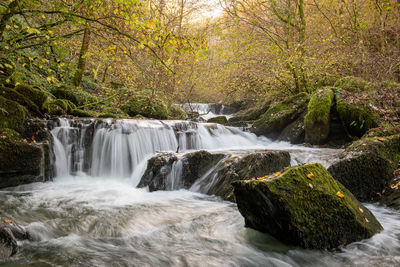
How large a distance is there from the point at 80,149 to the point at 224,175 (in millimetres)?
4659

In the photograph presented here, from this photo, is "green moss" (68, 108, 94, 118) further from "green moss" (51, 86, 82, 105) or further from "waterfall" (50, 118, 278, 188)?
"waterfall" (50, 118, 278, 188)

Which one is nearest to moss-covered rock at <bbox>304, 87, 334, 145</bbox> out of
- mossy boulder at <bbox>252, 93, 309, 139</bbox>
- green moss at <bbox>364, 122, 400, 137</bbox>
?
mossy boulder at <bbox>252, 93, 309, 139</bbox>

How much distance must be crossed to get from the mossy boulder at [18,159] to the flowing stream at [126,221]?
9.0 inches

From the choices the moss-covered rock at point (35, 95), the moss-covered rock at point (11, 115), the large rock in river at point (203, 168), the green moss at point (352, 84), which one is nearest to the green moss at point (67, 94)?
the moss-covered rock at point (35, 95)

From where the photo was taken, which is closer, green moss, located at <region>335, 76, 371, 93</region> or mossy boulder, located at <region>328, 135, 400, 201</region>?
mossy boulder, located at <region>328, 135, 400, 201</region>

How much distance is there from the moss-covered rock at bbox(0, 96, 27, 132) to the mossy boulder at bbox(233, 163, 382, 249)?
5717 mm

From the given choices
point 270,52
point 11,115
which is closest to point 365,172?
point 11,115

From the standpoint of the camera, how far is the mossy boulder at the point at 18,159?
211 inches

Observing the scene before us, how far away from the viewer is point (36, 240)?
10.4 feet

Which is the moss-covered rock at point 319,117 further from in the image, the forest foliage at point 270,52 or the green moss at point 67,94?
the green moss at point 67,94

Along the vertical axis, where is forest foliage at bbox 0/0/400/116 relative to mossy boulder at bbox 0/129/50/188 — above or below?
above

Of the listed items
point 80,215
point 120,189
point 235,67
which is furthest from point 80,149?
point 235,67

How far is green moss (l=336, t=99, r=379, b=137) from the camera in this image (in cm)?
773

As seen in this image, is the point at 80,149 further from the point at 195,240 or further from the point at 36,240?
the point at 195,240
